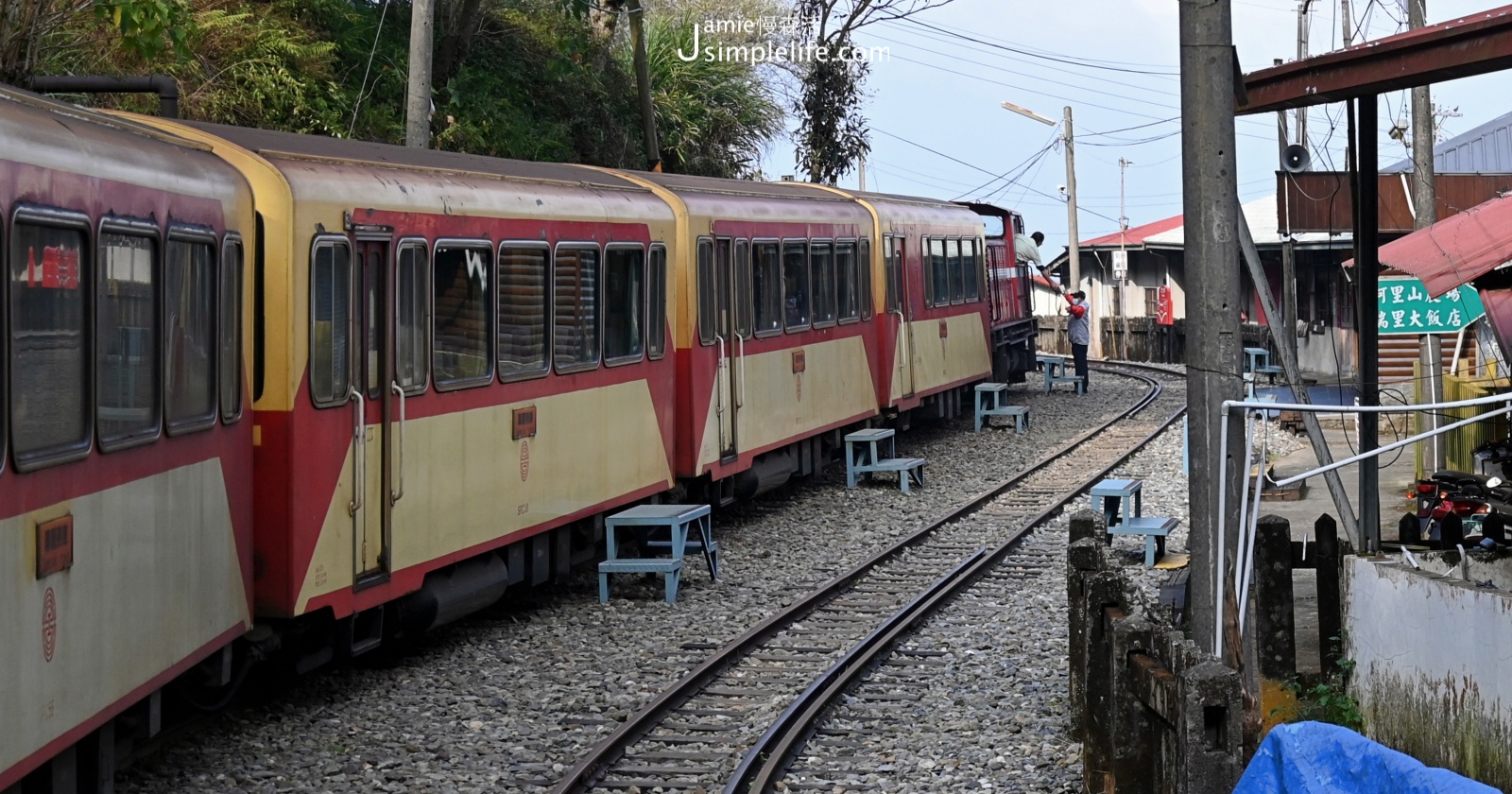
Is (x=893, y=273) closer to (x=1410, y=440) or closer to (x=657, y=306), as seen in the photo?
(x=657, y=306)

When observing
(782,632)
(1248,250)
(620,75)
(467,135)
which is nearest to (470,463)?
(782,632)

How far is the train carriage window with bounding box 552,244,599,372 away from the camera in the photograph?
10.9 meters

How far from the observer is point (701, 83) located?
30.2 metres

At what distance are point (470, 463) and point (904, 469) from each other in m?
8.33

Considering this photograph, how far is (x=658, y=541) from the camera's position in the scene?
1234 centimetres

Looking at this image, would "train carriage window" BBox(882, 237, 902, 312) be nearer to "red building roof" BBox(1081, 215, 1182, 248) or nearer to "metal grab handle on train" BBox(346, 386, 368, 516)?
"metal grab handle on train" BBox(346, 386, 368, 516)

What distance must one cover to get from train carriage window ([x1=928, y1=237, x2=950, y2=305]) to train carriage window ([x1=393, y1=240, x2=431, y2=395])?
13005 mm

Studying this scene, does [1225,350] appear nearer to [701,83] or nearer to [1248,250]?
[1248,250]

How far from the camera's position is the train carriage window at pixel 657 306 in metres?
12.6

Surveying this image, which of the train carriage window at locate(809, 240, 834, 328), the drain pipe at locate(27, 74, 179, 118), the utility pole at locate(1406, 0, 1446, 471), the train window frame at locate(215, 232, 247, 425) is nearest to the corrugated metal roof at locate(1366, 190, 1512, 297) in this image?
the train window frame at locate(215, 232, 247, 425)

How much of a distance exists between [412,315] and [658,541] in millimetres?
3718

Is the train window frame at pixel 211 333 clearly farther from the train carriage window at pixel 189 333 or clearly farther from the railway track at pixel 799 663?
the railway track at pixel 799 663

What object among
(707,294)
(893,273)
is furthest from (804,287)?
(893,273)

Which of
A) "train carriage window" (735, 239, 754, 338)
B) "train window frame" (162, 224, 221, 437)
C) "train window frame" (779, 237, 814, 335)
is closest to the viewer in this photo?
"train window frame" (162, 224, 221, 437)
